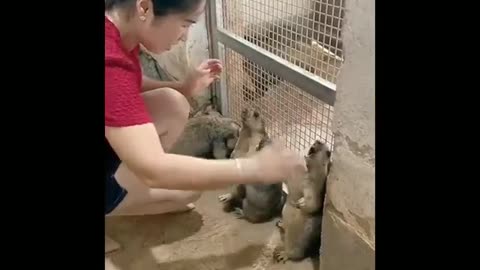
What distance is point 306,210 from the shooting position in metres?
1.31

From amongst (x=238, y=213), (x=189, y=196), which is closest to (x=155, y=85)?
(x=189, y=196)

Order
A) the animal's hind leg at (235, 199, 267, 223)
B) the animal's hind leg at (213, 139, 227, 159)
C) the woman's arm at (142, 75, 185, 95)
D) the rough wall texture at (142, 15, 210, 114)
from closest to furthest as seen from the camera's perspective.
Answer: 1. the woman's arm at (142, 75, 185, 95)
2. the animal's hind leg at (235, 199, 267, 223)
3. the animal's hind leg at (213, 139, 227, 159)
4. the rough wall texture at (142, 15, 210, 114)

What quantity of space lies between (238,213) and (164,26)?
0.60 meters

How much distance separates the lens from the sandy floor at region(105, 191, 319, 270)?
53.9 inches

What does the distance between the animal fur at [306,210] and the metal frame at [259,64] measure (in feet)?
0.40

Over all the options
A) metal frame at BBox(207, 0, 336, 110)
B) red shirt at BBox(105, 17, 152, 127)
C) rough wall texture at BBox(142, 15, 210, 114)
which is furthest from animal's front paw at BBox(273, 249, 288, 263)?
rough wall texture at BBox(142, 15, 210, 114)

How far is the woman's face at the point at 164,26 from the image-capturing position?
3.52 feet

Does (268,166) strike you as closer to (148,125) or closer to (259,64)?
(148,125)

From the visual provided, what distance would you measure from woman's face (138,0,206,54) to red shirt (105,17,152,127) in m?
0.05

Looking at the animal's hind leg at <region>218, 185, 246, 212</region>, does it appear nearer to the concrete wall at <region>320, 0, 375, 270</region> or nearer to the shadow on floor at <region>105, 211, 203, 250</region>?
the shadow on floor at <region>105, 211, 203, 250</region>

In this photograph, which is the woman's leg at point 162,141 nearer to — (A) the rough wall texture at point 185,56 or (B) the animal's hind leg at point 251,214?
(B) the animal's hind leg at point 251,214

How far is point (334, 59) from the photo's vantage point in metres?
1.32
